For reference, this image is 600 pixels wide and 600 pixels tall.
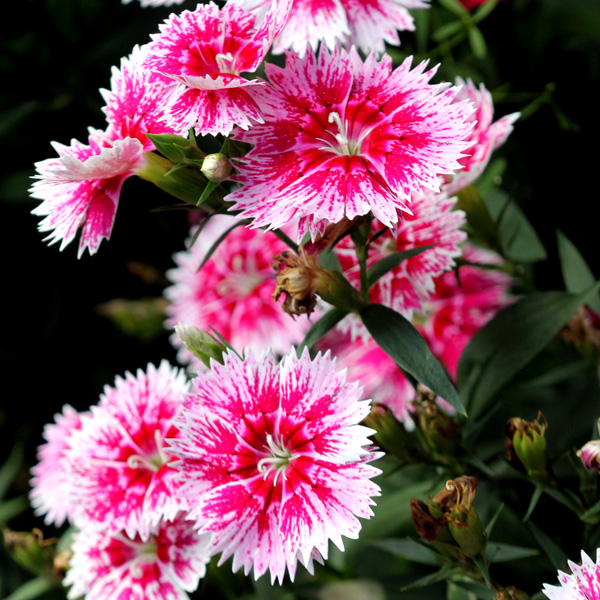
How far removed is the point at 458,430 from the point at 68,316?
86cm

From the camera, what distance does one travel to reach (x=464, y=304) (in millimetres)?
953

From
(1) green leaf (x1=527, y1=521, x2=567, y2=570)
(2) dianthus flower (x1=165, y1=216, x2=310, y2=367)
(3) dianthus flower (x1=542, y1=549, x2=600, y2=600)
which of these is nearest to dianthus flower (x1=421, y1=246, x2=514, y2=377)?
(2) dianthus flower (x1=165, y1=216, x2=310, y2=367)

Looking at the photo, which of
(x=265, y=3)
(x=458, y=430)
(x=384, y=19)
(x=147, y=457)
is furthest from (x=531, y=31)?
(x=147, y=457)

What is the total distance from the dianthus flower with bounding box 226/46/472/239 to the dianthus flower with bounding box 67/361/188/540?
24 cm

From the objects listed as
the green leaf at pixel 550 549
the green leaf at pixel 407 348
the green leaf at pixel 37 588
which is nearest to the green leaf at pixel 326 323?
the green leaf at pixel 407 348

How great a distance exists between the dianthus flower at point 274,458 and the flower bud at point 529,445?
15 cm

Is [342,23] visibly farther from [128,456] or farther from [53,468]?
[53,468]

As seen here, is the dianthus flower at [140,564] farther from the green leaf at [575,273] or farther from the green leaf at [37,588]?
the green leaf at [575,273]

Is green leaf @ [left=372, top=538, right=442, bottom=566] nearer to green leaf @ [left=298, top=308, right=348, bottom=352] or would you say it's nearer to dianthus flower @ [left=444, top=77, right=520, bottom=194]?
green leaf @ [left=298, top=308, right=348, bottom=352]

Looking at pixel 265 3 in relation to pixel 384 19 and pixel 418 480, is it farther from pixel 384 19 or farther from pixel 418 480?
pixel 418 480

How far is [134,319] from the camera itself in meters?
1.22

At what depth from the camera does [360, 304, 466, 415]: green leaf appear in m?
0.65

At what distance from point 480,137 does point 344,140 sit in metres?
0.22

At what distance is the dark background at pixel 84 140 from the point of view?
1.17m
